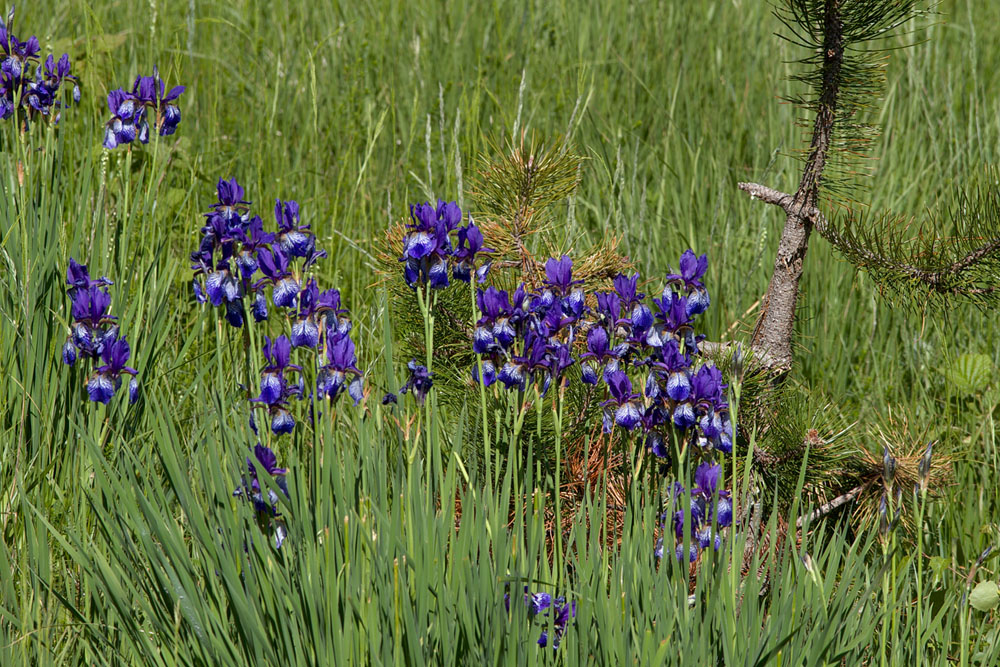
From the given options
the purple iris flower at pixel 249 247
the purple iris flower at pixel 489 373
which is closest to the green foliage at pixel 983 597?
the purple iris flower at pixel 489 373

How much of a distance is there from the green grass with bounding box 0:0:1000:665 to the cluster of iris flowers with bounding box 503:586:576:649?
31mm

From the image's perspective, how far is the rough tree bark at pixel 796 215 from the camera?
1975mm

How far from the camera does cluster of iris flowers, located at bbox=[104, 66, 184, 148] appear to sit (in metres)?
2.30

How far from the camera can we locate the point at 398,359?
240cm

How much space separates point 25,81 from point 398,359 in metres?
1.22

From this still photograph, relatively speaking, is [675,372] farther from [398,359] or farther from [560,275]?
[398,359]

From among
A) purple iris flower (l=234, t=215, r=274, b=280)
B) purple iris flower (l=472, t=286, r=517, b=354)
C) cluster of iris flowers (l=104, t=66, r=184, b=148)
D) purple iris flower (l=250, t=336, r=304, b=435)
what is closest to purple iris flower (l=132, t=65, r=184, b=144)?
cluster of iris flowers (l=104, t=66, r=184, b=148)

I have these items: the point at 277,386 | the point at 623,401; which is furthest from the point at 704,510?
the point at 277,386

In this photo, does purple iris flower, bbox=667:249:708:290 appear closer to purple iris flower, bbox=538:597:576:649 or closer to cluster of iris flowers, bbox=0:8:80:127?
purple iris flower, bbox=538:597:576:649

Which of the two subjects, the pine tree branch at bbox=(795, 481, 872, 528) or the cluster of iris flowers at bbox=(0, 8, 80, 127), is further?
the cluster of iris flowers at bbox=(0, 8, 80, 127)

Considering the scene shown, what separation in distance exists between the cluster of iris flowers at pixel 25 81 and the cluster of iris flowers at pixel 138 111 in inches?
8.1

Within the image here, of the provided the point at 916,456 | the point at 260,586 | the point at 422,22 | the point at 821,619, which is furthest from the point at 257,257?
the point at 422,22

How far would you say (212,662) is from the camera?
1468mm

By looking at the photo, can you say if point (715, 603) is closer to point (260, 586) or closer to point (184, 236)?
point (260, 586)
